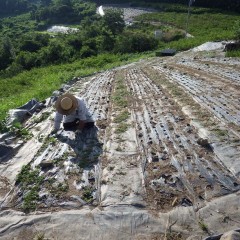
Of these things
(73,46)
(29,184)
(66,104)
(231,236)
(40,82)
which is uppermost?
(66,104)

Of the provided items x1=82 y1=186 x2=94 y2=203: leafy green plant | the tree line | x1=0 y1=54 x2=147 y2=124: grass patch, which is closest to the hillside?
x1=82 y1=186 x2=94 y2=203: leafy green plant

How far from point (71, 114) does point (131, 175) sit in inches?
83.2

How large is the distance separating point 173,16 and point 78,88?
36162 millimetres

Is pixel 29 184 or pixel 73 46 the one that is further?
pixel 73 46

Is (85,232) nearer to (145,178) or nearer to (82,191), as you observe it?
(82,191)

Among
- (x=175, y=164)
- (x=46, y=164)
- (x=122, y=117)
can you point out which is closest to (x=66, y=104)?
(x=46, y=164)

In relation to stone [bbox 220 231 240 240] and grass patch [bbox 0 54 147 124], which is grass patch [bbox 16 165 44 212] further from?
grass patch [bbox 0 54 147 124]

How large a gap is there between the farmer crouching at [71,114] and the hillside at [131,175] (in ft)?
0.84

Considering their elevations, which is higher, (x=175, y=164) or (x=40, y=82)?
(x=175, y=164)

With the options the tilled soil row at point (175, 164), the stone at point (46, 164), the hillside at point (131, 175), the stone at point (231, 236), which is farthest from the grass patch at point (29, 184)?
the stone at point (231, 236)

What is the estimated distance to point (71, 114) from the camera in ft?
22.4

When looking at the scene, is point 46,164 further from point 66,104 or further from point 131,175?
point 131,175

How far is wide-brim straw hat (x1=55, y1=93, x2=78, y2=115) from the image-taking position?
6430 millimetres

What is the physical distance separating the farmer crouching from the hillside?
0.26m
